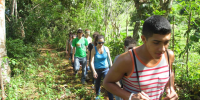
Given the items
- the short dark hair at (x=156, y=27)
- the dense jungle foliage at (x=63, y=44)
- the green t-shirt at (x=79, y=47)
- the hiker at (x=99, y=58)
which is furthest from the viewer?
the green t-shirt at (x=79, y=47)

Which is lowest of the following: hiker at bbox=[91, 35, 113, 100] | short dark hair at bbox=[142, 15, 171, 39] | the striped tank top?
hiker at bbox=[91, 35, 113, 100]

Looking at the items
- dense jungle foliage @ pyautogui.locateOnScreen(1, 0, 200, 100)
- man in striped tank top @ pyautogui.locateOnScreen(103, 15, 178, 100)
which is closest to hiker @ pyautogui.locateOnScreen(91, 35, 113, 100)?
dense jungle foliage @ pyautogui.locateOnScreen(1, 0, 200, 100)

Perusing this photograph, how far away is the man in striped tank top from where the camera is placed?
1205mm

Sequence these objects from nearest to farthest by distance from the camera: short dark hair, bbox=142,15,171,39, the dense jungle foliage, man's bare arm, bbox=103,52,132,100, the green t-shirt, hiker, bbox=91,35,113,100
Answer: short dark hair, bbox=142,15,171,39
man's bare arm, bbox=103,52,132,100
the dense jungle foliage
hiker, bbox=91,35,113,100
the green t-shirt

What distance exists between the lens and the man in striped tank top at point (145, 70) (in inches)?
47.4

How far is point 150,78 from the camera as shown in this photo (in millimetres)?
1318

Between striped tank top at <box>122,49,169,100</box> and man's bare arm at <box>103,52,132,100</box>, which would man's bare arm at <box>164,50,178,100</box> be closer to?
striped tank top at <box>122,49,169,100</box>

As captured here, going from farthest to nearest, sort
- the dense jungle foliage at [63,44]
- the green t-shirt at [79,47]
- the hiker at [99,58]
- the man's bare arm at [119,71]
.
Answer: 1. the green t-shirt at [79,47]
2. the hiker at [99,58]
3. the dense jungle foliage at [63,44]
4. the man's bare arm at [119,71]

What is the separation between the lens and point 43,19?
317 inches

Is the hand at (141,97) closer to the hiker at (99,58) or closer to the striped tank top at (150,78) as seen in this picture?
the striped tank top at (150,78)

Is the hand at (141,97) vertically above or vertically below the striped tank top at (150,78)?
below

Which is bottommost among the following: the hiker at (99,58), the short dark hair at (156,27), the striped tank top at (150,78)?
the hiker at (99,58)

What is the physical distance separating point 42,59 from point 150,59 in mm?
6656

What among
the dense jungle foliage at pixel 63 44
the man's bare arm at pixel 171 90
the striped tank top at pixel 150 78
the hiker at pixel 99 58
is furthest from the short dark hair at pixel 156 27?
the hiker at pixel 99 58
